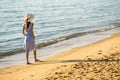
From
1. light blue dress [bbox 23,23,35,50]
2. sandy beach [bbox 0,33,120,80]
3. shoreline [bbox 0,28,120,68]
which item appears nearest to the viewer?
sandy beach [bbox 0,33,120,80]

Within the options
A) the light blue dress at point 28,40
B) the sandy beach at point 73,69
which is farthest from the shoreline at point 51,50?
the sandy beach at point 73,69

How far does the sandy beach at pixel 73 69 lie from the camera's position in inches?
310

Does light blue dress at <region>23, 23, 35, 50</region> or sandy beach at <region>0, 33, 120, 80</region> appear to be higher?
light blue dress at <region>23, 23, 35, 50</region>

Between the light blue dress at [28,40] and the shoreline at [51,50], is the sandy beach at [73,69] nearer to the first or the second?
the light blue dress at [28,40]

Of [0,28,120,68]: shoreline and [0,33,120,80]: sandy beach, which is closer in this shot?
[0,33,120,80]: sandy beach

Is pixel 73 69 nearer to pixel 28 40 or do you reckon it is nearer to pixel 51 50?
pixel 28 40

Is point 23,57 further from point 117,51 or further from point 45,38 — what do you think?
point 45,38

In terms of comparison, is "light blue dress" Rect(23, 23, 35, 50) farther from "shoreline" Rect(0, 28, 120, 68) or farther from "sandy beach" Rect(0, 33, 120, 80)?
"shoreline" Rect(0, 28, 120, 68)

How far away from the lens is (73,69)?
843 centimetres

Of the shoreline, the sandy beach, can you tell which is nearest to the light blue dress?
the sandy beach

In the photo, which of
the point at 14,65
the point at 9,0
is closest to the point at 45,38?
the point at 14,65

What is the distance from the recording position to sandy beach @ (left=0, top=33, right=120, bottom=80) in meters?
7.86

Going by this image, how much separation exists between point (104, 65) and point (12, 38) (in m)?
7.85

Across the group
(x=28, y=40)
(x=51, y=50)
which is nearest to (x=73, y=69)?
(x=28, y=40)
